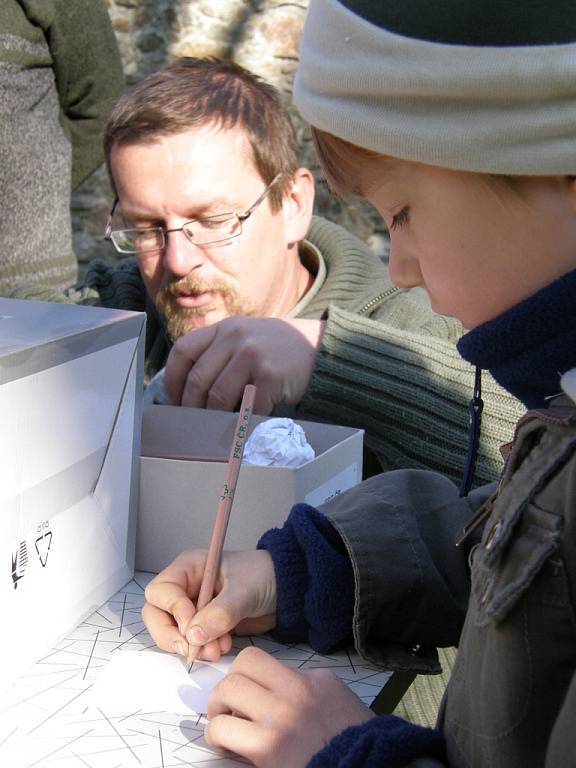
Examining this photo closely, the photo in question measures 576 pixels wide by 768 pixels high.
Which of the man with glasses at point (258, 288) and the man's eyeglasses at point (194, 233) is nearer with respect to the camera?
the man with glasses at point (258, 288)

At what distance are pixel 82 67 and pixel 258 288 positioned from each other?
1.08 meters

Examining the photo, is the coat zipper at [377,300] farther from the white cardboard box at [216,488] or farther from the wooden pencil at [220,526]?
the wooden pencil at [220,526]

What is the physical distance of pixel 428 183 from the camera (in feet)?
2.51

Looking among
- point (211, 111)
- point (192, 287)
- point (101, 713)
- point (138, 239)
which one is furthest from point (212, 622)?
point (211, 111)

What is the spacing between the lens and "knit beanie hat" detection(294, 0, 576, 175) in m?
0.68

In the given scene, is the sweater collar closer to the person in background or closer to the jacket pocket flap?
the jacket pocket flap

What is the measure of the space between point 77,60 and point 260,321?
145cm

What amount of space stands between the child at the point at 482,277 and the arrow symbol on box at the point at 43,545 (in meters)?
0.24

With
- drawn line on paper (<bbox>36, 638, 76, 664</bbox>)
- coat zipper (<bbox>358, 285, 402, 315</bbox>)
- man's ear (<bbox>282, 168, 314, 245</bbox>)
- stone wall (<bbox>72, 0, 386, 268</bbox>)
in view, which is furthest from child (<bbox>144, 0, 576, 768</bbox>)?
stone wall (<bbox>72, 0, 386, 268</bbox>)

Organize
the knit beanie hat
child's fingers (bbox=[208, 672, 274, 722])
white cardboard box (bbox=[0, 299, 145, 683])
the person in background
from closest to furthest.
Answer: the knit beanie hat
child's fingers (bbox=[208, 672, 274, 722])
white cardboard box (bbox=[0, 299, 145, 683])
the person in background

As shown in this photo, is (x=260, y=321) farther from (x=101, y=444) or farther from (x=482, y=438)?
(x=101, y=444)

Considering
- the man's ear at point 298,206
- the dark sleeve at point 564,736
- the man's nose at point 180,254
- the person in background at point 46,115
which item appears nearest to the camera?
the dark sleeve at point 564,736

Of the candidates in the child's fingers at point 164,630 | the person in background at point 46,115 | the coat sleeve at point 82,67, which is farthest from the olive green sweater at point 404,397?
the coat sleeve at point 82,67

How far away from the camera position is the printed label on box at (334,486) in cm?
112
